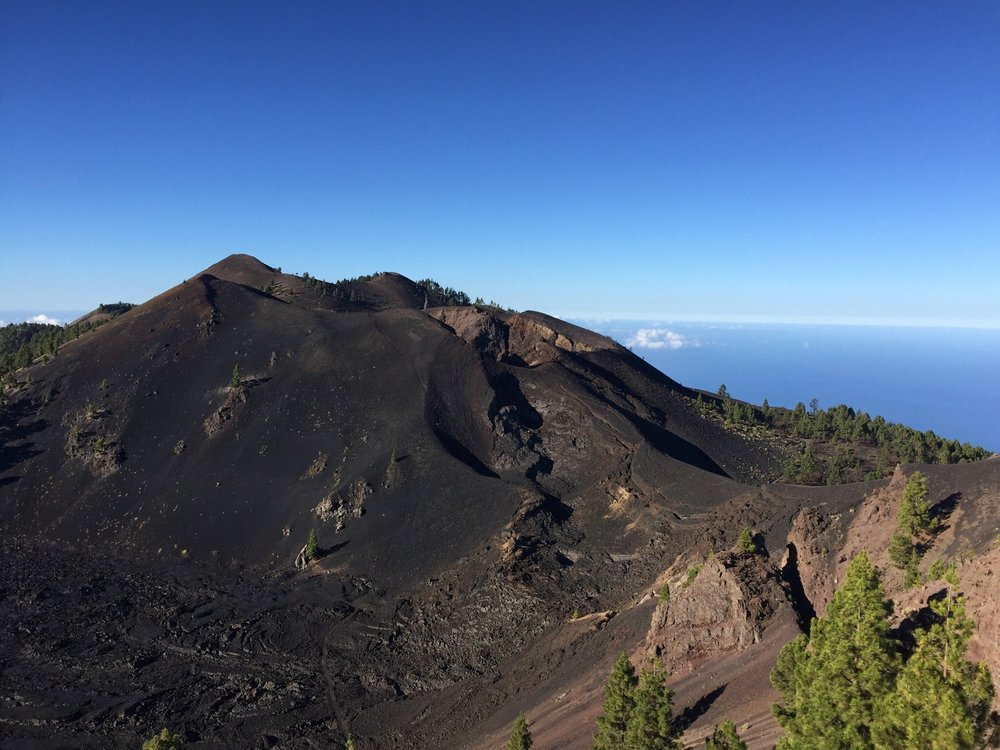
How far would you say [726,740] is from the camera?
63.6 ft

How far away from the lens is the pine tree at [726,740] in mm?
19172

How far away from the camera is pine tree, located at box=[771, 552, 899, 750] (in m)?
18.0

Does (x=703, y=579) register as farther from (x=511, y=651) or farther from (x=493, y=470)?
(x=493, y=470)

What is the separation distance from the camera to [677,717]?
86.9 ft

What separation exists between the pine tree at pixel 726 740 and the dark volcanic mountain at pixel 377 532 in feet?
13.6

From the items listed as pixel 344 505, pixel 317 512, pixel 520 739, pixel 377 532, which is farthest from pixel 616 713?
pixel 317 512

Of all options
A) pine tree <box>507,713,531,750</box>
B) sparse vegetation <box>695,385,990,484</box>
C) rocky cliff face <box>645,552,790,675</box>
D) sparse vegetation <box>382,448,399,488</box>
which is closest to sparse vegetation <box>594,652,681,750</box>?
pine tree <box>507,713,531,750</box>

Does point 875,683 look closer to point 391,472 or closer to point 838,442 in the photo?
point 391,472

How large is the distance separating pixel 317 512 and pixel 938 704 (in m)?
50.1

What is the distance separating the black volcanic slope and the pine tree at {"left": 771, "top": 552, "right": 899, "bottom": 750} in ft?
57.7

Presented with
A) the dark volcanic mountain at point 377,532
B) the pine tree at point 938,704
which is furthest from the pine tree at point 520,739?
the pine tree at point 938,704

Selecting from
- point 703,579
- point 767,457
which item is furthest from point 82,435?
point 767,457

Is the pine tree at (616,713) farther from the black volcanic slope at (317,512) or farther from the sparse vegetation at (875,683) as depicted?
the black volcanic slope at (317,512)

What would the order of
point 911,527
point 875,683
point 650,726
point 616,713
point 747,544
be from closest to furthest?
point 875,683 → point 650,726 → point 616,713 → point 911,527 → point 747,544
